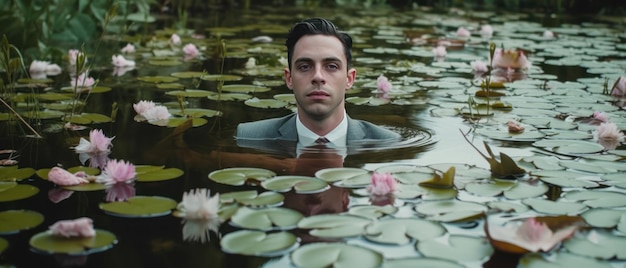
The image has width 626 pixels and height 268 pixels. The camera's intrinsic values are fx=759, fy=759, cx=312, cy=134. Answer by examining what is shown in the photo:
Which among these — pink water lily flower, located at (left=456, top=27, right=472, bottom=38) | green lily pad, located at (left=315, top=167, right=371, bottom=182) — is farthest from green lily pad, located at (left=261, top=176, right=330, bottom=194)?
pink water lily flower, located at (left=456, top=27, right=472, bottom=38)

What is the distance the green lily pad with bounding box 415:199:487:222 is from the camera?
181cm

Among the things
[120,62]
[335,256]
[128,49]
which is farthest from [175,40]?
[335,256]

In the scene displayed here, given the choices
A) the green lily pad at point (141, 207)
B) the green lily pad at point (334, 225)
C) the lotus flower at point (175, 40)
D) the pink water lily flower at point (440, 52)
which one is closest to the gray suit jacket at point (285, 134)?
the green lily pad at point (141, 207)

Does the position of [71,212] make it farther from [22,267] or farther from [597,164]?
[597,164]

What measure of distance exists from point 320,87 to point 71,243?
0.99 m

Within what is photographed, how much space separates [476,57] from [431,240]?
3.63m

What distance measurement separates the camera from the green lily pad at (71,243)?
162 cm

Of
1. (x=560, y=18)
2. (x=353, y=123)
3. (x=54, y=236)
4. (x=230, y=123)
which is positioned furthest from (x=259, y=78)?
(x=560, y=18)

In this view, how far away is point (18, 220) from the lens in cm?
183

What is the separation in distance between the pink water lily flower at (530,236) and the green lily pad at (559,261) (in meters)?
0.02

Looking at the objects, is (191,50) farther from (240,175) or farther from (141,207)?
(141,207)

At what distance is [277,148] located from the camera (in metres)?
2.59

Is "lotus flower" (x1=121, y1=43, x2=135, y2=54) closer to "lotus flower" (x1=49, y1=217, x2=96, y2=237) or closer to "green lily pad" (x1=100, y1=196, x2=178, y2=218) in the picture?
"green lily pad" (x1=100, y1=196, x2=178, y2=218)

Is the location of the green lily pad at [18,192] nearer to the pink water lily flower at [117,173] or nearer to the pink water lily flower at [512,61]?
the pink water lily flower at [117,173]
